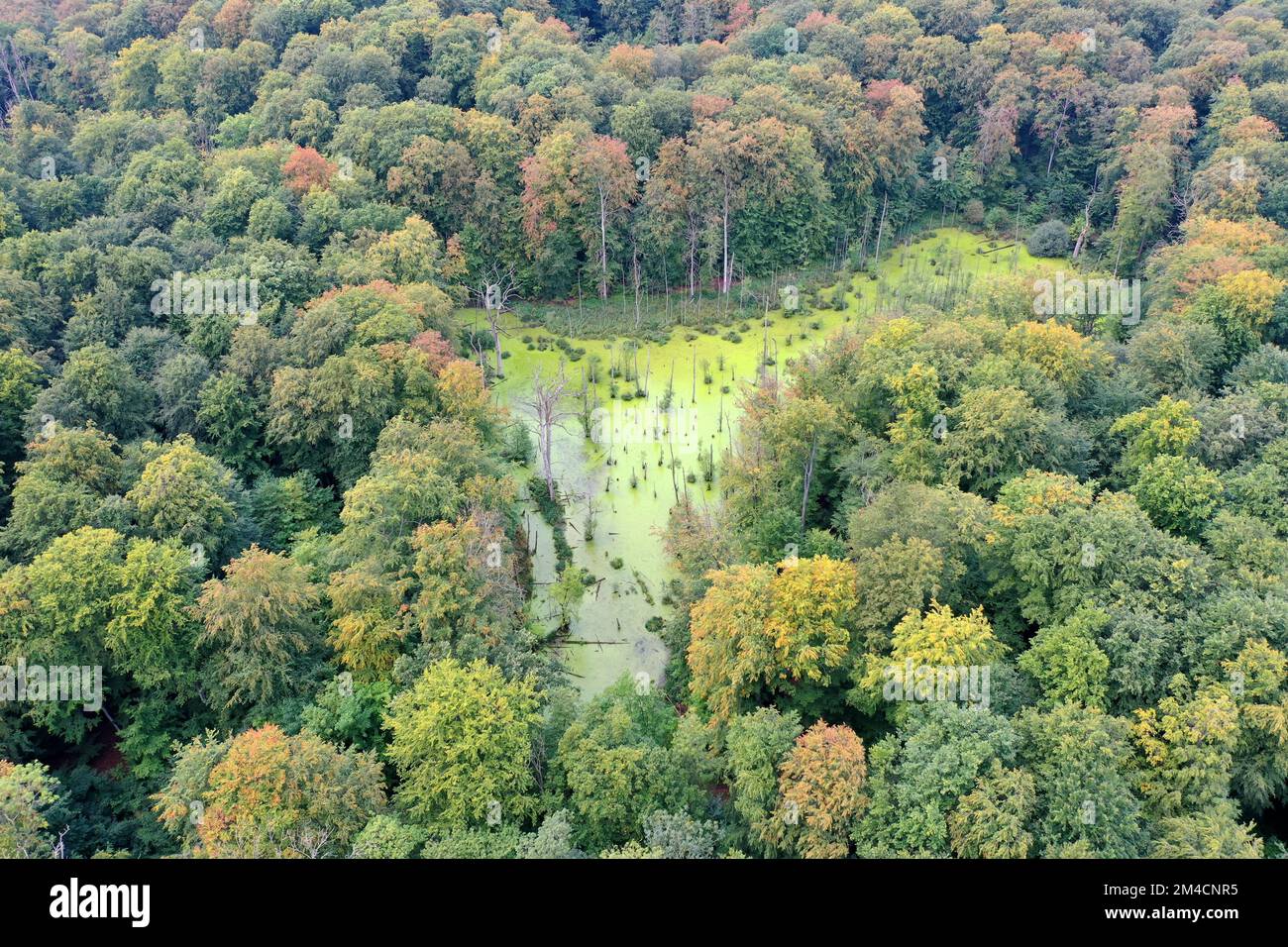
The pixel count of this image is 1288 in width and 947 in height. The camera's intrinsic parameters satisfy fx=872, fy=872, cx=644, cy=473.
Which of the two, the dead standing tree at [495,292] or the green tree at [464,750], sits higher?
the dead standing tree at [495,292]

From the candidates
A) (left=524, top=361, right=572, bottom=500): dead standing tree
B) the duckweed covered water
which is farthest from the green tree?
(left=524, top=361, right=572, bottom=500): dead standing tree

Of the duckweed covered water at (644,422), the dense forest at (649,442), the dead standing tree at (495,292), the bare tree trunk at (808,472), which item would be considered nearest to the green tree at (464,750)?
the dense forest at (649,442)

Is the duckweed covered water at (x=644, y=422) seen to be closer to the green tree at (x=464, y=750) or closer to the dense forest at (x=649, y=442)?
the dense forest at (x=649, y=442)

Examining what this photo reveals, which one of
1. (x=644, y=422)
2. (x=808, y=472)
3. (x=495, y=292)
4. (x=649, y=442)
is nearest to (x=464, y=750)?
(x=808, y=472)

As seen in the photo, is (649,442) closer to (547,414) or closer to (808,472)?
(547,414)

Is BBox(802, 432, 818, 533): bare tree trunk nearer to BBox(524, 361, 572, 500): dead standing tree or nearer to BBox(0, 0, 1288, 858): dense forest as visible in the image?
BBox(0, 0, 1288, 858): dense forest
